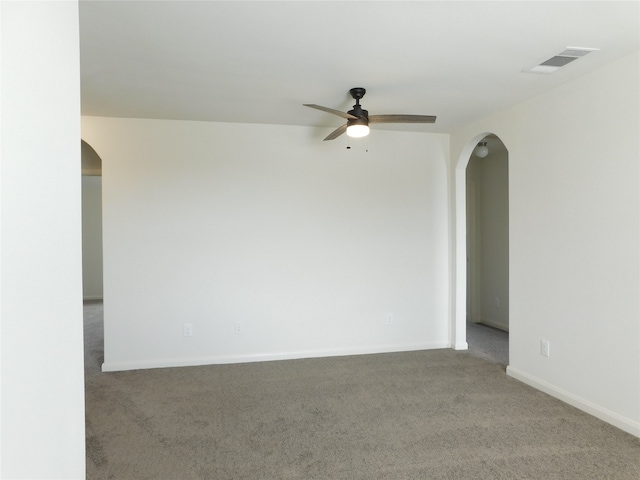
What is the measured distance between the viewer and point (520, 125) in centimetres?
354

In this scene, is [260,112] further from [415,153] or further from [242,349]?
[242,349]

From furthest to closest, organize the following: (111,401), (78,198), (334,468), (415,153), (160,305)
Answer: (415,153)
(160,305)
(111,401)
(334,468)
(78,198)

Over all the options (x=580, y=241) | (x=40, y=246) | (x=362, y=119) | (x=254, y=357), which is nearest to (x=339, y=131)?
(x=362, y=119)

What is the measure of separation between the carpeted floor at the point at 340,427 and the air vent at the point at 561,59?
2.39m

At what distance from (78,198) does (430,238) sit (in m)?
3.87

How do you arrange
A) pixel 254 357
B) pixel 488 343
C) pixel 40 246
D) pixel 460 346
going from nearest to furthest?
1. pixel 40 246
2. pixel 254 357
3. pixel 460 346
4. pixel 488 343

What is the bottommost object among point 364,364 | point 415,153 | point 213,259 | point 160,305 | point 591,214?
point 364,364

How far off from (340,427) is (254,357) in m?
1.67

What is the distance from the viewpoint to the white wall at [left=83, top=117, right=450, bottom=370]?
3.93m

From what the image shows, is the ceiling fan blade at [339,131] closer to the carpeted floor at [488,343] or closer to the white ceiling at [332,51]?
the white ceiling at [332,51]

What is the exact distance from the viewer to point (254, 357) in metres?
4.15

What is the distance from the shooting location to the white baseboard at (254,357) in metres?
3.92

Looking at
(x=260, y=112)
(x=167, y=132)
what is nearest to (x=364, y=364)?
(x=260, y=112)

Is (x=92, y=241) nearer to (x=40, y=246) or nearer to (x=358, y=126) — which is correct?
(x=358, y=126)
